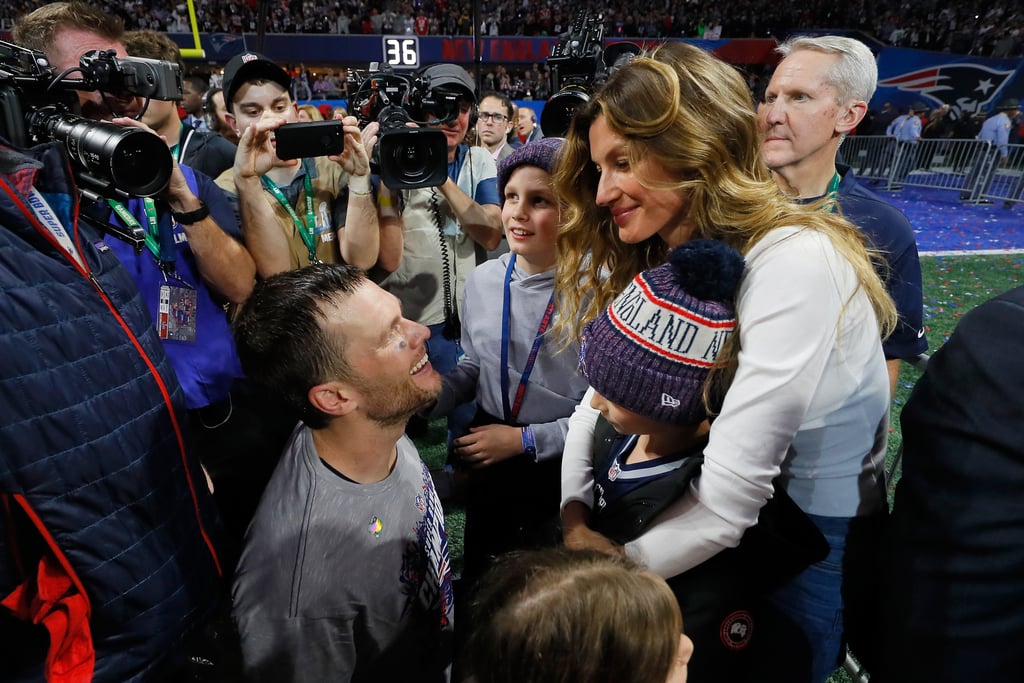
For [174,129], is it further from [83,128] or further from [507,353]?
[507,353]

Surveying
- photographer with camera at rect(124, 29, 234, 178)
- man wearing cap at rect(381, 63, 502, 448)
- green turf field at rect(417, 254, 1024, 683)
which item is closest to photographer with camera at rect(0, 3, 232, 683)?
photographer with camera at rect(124, 29, 234, 178)

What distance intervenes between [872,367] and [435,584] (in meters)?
1.16

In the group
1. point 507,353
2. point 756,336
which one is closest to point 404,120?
point 507,353

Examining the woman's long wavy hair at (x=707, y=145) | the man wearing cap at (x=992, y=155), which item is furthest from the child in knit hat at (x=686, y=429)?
the man wearing cap at (x=992, y=155)

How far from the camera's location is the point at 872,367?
1.16m

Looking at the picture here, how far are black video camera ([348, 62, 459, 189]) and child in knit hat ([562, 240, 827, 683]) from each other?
1.40 meters

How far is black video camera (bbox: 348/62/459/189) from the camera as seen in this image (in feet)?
7.60

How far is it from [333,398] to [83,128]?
0.82 metres

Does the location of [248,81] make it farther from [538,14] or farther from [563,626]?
[538,14]

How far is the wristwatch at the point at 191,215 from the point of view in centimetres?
190

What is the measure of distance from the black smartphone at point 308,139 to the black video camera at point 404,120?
0.62 feet

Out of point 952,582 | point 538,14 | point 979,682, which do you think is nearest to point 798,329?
point 952,582

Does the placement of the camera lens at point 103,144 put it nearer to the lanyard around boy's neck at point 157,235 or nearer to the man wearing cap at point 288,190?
the lanyard around boy's neck at point 157,235

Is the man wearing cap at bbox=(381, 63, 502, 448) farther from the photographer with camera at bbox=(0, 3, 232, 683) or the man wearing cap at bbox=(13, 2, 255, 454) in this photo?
the photographer with camera at bbox=(0, 3, 232, 683)
